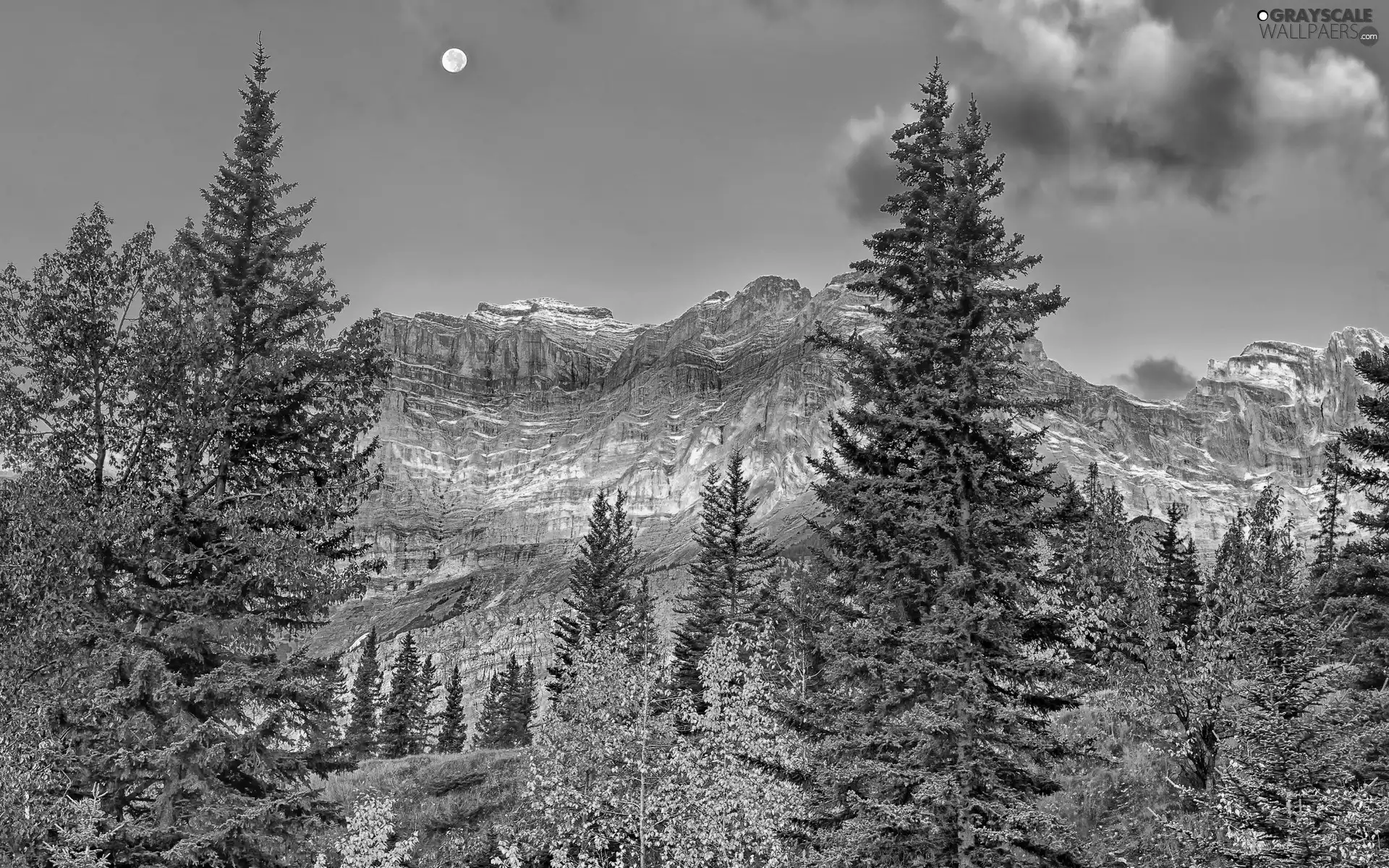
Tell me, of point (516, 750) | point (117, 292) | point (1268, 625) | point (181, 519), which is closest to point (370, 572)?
point (181, 519)

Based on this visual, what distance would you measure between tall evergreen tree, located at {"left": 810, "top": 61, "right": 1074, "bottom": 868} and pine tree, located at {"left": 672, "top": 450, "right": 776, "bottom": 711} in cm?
2245

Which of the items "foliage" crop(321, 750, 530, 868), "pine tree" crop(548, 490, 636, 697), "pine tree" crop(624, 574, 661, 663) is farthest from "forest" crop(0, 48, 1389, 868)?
"pine tree" crop(548, 490, 636, 697)

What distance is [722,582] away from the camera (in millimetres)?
44188

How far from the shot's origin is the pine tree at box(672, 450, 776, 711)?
140 feet

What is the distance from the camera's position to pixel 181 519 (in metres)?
18.7

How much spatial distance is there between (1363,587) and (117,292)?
103ft

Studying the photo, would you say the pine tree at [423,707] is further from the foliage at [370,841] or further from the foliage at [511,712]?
the foliage at [370,841]

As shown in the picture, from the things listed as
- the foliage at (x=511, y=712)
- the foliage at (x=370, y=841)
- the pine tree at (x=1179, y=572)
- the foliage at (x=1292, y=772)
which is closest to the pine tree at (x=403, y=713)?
the foliage at (x=511, y=712)

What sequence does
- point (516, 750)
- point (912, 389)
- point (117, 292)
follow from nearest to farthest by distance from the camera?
point (912, 389) < point (117, 292) < point (516, 750)

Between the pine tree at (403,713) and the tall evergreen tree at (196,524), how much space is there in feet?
210

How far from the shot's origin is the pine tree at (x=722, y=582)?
42.8 m

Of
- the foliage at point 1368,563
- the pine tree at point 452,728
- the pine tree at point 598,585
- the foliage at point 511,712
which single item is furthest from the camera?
the pine tree at point 452,728

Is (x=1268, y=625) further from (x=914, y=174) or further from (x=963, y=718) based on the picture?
→ (x=914, y=174)

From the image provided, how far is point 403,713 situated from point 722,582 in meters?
52.4
